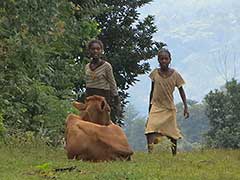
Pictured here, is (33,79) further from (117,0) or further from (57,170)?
(117,0)

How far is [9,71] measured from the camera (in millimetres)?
9484

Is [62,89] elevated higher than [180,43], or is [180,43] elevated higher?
[180,43]

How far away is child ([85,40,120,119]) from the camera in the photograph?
982 centimetres

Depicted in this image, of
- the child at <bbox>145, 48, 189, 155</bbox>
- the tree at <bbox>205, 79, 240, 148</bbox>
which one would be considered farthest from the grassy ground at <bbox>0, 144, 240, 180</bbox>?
the tree at <bbox>205, 79, 240, 148</bbox>

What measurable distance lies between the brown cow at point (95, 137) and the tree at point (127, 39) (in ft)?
41.0

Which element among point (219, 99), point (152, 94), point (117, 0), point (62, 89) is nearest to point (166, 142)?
point (152, 94)

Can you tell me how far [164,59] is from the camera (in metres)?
10.2

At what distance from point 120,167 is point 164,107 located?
8.39ft

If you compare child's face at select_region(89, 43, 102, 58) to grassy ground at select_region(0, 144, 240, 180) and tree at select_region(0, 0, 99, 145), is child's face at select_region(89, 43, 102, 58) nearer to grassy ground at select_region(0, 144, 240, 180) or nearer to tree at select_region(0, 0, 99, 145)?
tree at select_region(0, 0, 99, 145)

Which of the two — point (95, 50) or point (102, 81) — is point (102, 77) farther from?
point (95, 50)

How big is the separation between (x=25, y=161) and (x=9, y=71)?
1262 mm

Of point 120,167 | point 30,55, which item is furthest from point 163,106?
point 120,167

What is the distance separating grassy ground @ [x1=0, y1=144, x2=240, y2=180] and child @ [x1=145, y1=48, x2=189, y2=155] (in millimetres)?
318

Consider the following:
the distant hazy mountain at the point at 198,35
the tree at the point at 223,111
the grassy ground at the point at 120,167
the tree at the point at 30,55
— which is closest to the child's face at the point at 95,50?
the tree at the point at 30,55
